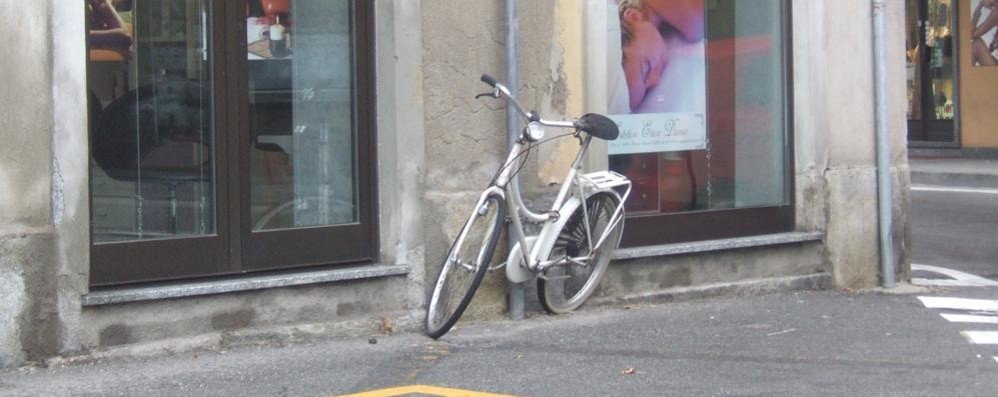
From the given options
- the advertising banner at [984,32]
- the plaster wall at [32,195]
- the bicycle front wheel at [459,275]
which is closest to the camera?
the plaster wall at [32,195]

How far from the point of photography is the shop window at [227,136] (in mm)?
7109

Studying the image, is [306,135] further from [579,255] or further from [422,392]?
[422,392]

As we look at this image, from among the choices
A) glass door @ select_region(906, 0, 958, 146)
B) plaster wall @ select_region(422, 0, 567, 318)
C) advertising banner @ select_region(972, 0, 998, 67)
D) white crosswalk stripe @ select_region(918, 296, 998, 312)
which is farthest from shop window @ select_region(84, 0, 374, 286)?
glass door @ select_region(906, 0, 958, 146)

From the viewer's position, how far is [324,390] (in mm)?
6289

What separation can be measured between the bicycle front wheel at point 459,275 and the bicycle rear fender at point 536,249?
0.29 metres

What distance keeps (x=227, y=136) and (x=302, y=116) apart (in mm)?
559

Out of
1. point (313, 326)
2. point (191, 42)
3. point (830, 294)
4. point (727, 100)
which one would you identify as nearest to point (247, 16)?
point (191, 42)

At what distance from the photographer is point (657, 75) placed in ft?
30.5

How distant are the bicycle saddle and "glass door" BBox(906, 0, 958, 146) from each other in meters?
18.8

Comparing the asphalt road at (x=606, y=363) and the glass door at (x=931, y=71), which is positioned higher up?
the glass door at (x=931, y=71)

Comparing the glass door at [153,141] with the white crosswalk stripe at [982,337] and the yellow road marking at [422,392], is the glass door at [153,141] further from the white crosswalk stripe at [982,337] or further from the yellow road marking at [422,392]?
the white crosswalk stripe at [982,337]

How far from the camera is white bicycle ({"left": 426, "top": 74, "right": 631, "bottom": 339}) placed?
7.34 meters

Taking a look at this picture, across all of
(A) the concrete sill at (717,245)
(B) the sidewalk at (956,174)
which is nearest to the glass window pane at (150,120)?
(A) the concrete sill at (717,245)

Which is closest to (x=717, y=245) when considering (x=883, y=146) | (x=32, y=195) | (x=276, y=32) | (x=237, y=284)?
(x=883, y=146)
